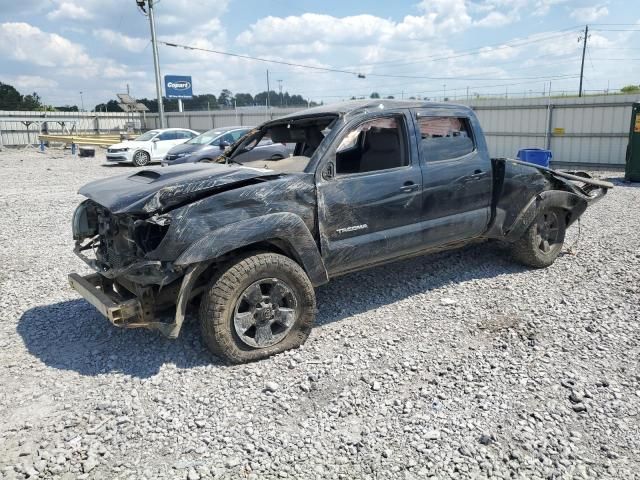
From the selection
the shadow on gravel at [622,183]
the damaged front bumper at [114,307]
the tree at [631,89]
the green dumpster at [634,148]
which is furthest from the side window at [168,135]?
the tree at [631,89]

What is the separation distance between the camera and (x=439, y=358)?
4074mm

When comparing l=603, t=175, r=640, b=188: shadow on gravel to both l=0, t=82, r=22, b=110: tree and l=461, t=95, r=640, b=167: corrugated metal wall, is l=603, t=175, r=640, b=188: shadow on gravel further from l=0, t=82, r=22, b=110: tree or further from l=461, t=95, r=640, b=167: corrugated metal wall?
l=0, t=82, r=22, b=110: tree

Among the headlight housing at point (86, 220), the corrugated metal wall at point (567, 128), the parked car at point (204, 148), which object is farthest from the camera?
the corrugated metal wall at point (567, 128)

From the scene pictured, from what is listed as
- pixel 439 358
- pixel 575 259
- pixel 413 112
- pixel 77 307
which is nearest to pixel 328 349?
pixel 439 358

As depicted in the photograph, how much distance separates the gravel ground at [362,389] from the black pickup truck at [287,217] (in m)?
0.44

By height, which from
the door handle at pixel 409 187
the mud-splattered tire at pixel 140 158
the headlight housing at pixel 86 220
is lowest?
the mud-splattered tire at pixel 140 158

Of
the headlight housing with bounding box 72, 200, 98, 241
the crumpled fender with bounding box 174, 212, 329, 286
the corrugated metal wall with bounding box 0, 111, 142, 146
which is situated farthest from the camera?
the corrugated metal wall with bounding box 0, 111, 142, 146

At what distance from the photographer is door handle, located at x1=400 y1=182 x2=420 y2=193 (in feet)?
15.5

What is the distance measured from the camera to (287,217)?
404 cm

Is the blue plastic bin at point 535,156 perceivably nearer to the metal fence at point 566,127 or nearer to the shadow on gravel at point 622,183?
the shadow on gravel at point 622,183

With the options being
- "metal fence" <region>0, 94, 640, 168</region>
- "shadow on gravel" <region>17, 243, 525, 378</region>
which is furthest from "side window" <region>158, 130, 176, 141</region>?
"shadow on gravel" <region>17, 243, 525, 378</region>

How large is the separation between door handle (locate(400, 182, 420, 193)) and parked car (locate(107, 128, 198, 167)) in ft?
59.2

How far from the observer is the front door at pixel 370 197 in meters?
4.36

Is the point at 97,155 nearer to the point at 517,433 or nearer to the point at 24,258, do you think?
the point at 24,258
